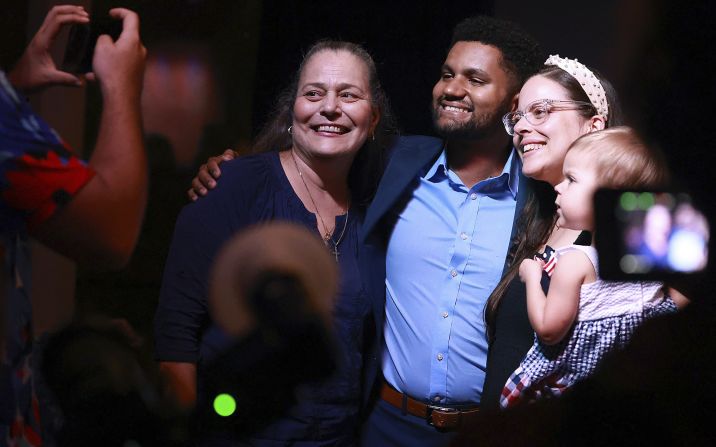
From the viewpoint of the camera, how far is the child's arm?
1.27m

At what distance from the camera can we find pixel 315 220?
5.44 feet

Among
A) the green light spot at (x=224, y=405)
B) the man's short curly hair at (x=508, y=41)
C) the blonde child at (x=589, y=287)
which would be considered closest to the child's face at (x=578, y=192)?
the blonde child at (x=589, y=287)

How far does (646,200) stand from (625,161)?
6.9 inches

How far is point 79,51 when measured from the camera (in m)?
1.14

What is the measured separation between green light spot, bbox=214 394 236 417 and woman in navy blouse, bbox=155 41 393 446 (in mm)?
71

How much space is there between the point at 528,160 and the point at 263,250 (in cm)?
67

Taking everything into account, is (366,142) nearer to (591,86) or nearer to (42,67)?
(591,86)

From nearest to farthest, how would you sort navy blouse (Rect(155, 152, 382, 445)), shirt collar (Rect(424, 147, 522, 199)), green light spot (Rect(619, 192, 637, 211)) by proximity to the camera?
1. green light spot (Rect(619, 192, 637, 211))
2. navy blouse (Rect(155, 152, 382, 445))
3. shirt collar (Rect(424, 147, 522, 199))

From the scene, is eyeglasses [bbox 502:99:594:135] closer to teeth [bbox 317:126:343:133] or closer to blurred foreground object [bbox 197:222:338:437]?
teeth [bbox 317:126:343:133]

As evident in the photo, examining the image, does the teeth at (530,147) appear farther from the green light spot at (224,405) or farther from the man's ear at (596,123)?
the green light spot at (224,405)

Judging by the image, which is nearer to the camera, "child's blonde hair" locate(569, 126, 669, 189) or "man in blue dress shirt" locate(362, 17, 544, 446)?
"child's blonde hair" locate(569, 126, 669, 189)

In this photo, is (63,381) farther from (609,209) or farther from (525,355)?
(609,209)

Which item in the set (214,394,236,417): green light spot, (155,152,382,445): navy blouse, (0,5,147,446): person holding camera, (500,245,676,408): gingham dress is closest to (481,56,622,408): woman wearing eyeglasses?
(500,245,676,408): gingham dress

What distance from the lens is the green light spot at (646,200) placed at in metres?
1.11
